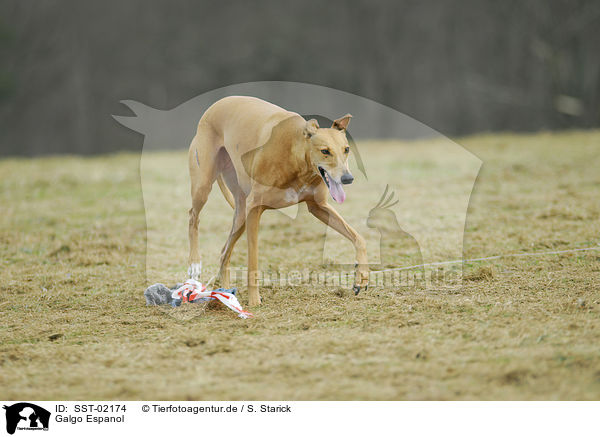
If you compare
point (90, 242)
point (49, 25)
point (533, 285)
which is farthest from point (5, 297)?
point (49, 25)

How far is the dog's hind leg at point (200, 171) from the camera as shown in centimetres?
604

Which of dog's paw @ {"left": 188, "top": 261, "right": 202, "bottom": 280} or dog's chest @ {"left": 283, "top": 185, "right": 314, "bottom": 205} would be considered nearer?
dog's chest @ {"left": 283, "top": 185, "right": 314, "bottom": 205}

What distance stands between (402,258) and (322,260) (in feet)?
2.96

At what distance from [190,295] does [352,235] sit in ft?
Result: 5.01

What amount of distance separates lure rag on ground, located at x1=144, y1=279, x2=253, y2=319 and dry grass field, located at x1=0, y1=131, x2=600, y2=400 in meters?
0.11

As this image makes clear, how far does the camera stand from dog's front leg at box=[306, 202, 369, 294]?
208 inches

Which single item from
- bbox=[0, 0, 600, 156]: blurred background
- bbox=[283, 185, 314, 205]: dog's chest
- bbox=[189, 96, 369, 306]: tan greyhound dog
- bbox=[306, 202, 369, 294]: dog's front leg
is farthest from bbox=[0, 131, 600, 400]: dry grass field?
bbox=[0, 0, 600, 156]: blurred background

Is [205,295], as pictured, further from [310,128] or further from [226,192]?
[310,128]

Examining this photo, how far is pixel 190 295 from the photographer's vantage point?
5.65m

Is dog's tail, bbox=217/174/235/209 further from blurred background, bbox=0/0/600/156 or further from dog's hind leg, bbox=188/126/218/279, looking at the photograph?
blurred background, bbox=0/0/600/156
